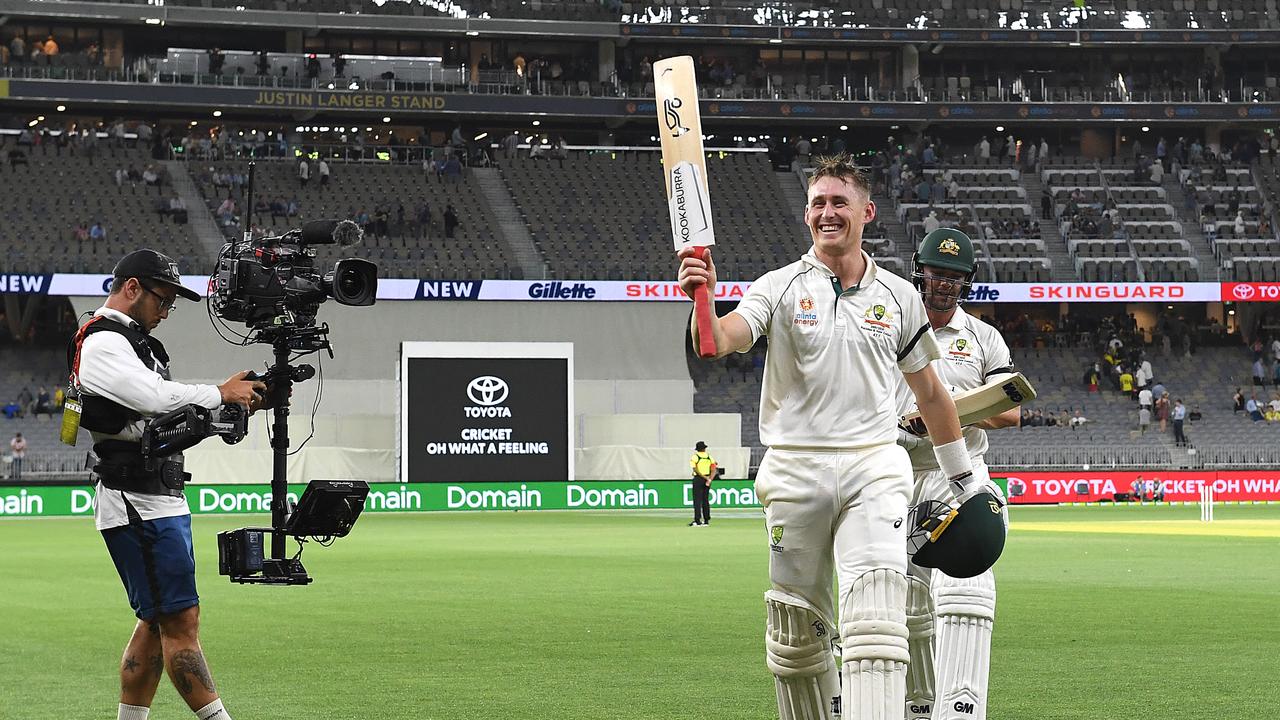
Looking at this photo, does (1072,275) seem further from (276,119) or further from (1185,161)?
(276,119)

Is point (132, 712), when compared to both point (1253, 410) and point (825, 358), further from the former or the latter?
point (1253, 410)

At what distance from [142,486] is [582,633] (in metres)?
6.79

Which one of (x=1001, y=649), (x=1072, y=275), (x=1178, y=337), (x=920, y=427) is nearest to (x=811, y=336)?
(x=920, y=427)

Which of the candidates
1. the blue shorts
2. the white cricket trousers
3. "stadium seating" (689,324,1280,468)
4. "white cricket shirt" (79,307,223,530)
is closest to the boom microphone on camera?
"white cricket shirt" (79,307,223,530)

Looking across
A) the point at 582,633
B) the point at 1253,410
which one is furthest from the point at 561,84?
the point at 582,633

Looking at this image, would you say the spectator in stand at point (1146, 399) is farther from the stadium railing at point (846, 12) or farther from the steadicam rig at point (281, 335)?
the steadicam rig at point (281, 335)

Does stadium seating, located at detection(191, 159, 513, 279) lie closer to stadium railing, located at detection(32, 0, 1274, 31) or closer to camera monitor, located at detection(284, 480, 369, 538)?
stadium railing, located at detection(32, 0, 1274, 31)

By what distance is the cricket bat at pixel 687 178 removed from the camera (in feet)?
22.1

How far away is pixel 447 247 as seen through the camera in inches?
2154

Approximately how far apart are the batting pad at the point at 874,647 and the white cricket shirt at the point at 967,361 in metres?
Answer: 1.88

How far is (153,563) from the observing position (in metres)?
8.20

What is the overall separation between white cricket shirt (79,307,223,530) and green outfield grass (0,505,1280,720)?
233 cm

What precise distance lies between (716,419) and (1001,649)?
112 ft

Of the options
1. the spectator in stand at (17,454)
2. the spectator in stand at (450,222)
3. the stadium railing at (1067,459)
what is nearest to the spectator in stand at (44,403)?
the spectator in stand at (17,454)
